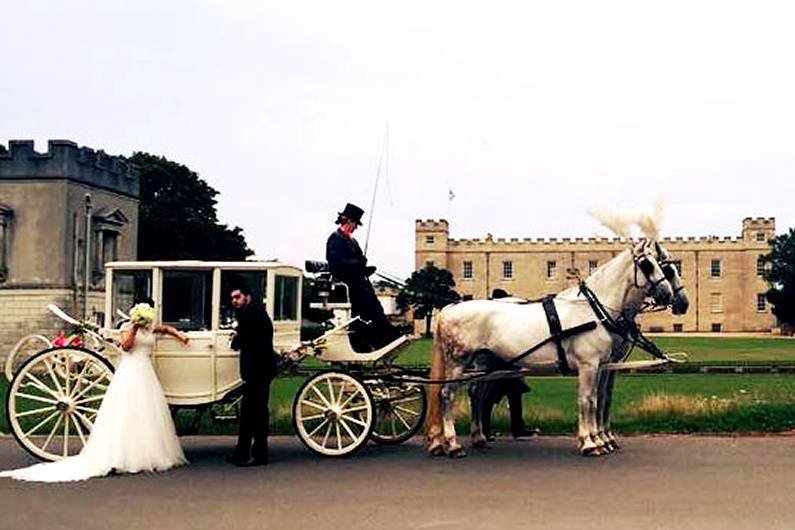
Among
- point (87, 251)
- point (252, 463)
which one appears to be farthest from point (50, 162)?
point (252, 463)

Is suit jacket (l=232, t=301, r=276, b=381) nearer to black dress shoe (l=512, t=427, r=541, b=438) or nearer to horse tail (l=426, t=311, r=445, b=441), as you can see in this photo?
horse tail (l=426, t=311, r=445, b=441)

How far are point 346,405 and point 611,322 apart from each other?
2806 mm

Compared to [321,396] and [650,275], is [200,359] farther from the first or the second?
[650,275]

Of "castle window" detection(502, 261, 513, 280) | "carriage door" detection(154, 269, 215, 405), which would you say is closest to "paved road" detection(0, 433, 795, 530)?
"carriage door" detection(154, 269, 215, 405)

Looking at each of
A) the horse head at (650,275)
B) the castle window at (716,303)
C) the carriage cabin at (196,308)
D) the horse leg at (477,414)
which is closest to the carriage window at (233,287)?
the carriage cabin at (196,308)

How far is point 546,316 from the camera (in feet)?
32.2

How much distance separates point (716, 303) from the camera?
105 m

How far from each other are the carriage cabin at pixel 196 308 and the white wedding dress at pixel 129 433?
17.8 inches

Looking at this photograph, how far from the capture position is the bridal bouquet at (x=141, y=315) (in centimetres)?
930

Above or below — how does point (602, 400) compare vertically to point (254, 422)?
above

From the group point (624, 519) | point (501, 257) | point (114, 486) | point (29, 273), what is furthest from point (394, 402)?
point (501, 257)

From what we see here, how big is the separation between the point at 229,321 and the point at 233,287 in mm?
424

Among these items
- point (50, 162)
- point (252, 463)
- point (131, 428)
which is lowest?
point (252, 463)

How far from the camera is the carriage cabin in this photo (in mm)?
9773
